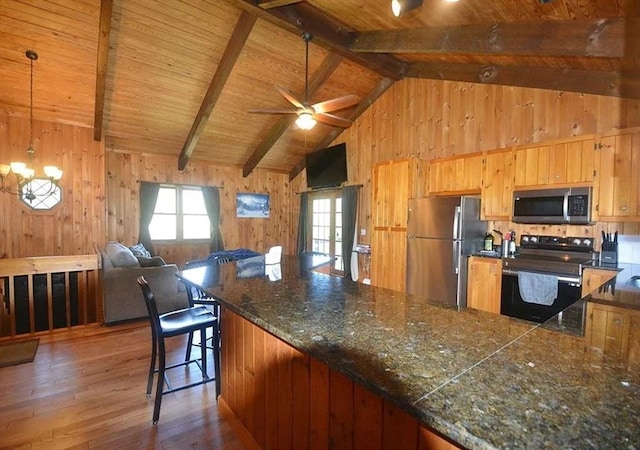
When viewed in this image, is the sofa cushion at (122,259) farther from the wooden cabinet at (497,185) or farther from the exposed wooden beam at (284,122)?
the wooden cabinet at (497,185)

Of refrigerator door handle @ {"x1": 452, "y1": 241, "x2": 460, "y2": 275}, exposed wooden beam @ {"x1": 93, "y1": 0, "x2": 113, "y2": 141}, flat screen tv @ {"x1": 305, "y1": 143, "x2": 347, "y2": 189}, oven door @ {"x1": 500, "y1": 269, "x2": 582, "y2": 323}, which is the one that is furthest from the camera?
flat screen tv @ {"x1": 305, "y1": 143, "x2": 347, "y2": 189}

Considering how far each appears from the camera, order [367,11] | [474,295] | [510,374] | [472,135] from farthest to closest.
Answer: [472,135]
[474,295]
[367,11]
[510,374]

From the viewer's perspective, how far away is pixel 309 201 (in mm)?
7328

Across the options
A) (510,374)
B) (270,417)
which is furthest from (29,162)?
(510,374)

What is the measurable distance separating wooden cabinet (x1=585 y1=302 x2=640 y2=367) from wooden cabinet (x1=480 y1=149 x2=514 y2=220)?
2513 mm

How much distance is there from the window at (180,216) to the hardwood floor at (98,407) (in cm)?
317

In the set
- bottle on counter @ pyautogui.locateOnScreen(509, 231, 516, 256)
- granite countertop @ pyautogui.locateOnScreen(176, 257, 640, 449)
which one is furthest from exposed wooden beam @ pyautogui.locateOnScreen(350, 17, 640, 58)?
granite countertop @ pyautogui.locateOnScreen(176, 257, 640, 449)

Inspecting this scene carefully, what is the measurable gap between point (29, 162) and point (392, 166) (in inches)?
216

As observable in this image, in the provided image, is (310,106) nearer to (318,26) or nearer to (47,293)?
(318,26)

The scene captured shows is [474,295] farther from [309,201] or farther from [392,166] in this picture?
[309,201]

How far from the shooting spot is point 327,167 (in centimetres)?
658

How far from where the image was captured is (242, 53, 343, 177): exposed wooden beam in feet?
15.4

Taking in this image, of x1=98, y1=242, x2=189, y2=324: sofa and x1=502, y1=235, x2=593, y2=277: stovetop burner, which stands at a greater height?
x1=502, y1=235, x2=593, y2=277: stovetop burner

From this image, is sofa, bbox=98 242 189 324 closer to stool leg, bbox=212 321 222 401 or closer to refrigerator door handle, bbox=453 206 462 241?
stool leg, bbox=212 321 222 401
